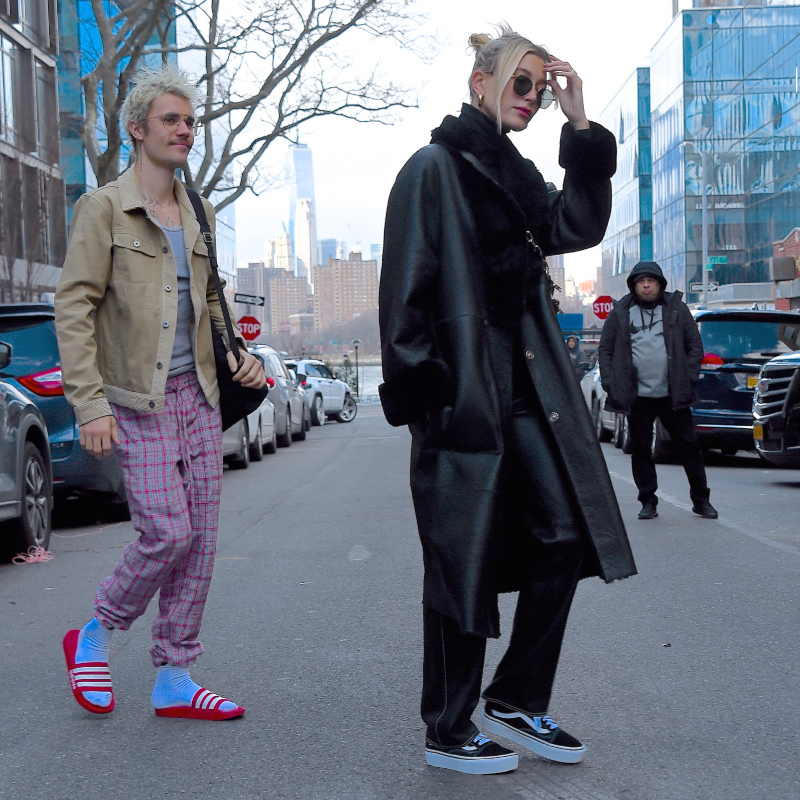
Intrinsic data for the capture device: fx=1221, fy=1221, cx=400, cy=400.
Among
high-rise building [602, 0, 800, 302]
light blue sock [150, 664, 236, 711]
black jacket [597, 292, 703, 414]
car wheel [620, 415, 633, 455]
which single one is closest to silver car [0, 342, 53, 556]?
light blue sock [150, 664, 236, 711]

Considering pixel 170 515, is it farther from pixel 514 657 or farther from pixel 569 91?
pixel 569 91

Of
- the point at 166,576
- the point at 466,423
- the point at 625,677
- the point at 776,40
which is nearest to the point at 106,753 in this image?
the point at 166,576

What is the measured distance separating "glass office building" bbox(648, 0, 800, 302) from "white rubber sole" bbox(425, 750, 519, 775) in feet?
182

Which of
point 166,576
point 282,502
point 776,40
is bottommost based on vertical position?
point 282,502

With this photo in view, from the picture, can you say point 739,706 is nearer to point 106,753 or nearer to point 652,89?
point 106,753

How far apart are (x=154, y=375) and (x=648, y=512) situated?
5640mm

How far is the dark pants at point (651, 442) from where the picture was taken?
8672 mm

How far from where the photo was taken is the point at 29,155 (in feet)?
127

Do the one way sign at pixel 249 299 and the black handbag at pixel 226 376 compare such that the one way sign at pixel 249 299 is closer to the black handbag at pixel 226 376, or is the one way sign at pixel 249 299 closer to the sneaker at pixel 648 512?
the sneaker at pixel 648 512

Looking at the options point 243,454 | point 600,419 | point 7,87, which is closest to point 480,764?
point 243,454

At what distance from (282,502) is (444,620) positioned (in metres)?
7.62

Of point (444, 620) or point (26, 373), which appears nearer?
point (444, 620)

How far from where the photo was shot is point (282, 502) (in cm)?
1077

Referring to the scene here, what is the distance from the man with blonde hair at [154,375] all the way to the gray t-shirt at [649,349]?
5104 millimetres
